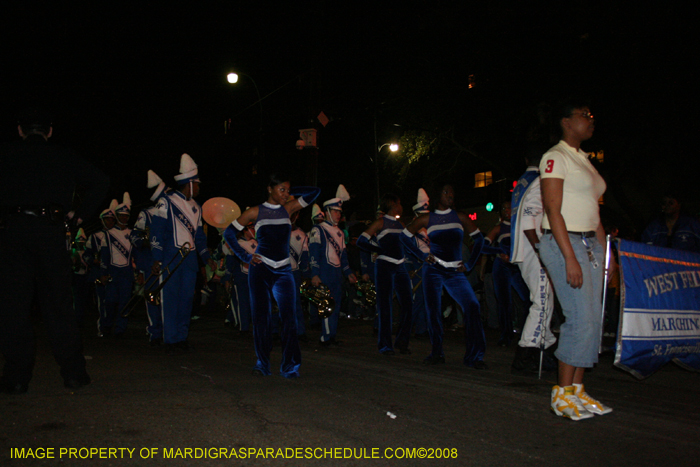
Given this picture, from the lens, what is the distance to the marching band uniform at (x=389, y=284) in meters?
7.70

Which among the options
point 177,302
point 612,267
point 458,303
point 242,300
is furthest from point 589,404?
point 242,300

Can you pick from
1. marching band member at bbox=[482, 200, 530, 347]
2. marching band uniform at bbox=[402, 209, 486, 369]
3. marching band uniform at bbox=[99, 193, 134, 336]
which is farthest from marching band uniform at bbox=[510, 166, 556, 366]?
marching band uniform at bbox=[99, 193, 134, 336]

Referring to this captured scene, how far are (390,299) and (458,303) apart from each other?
125 centimetres

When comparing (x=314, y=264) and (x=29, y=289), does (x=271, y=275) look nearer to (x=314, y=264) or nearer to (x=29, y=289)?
(x=29, y=289)

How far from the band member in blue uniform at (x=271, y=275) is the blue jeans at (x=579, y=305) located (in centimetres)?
262

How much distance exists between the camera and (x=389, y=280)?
7.82 meters

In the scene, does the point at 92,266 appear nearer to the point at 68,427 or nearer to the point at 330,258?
the point at 330,258

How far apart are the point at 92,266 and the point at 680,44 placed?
1357cm

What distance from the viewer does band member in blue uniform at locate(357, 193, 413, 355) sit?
771 cm

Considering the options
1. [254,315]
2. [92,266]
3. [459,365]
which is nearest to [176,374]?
[254,315]

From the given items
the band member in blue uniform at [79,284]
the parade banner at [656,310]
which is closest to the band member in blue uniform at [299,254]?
the band member in blue uniform at [79,284]

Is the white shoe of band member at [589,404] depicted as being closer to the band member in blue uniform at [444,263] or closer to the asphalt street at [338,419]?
the asphalt street at [338,419]

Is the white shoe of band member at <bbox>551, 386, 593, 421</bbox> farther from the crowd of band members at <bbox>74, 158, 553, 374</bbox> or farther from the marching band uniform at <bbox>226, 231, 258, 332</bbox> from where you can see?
the marching band uniform at <bbox>226, 231, 258, 332</bbox>

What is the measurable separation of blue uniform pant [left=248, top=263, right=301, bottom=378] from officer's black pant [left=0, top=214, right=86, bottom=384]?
1747 millimetres
